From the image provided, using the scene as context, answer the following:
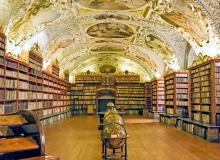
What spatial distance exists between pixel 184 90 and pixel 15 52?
1030cm

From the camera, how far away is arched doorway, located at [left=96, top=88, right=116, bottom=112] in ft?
105

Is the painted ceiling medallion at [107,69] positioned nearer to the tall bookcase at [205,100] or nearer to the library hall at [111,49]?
the library hall at [111,49]

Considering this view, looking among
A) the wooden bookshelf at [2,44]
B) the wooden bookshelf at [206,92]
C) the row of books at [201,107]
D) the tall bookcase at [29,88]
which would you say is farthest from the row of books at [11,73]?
the row of books at [201,107]

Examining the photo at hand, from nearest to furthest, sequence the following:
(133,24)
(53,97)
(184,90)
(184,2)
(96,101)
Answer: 1. (184,2)
2. (133,24)
3. (184,90)
4. (53,97)
5. (96,101)

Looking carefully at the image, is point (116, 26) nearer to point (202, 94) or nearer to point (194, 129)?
point (202, 94)

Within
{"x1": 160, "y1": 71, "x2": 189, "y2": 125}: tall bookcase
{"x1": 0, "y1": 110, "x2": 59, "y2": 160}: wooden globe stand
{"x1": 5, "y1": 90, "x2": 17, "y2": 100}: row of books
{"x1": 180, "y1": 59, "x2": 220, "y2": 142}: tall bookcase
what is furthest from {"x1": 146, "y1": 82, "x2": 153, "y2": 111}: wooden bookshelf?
{"x1": 0, "y1": 110, "x2": 59, "y2": 160}: wooden globe stand

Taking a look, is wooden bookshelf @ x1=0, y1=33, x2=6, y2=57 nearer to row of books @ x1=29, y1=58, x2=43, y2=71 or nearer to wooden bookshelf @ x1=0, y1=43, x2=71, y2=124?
wooden bookshelf @ x1=0, y1=43, x2=71, y2=124

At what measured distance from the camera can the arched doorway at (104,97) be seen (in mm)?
31922

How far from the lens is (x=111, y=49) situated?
25.7m

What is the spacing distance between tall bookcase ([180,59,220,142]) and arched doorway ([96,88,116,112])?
17.3 metres

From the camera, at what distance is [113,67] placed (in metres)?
32.5

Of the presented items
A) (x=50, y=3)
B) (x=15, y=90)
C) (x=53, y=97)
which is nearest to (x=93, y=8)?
(x=50, y=3)

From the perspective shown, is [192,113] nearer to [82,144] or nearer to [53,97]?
[82,144]


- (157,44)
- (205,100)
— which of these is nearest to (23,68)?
(205,100)
